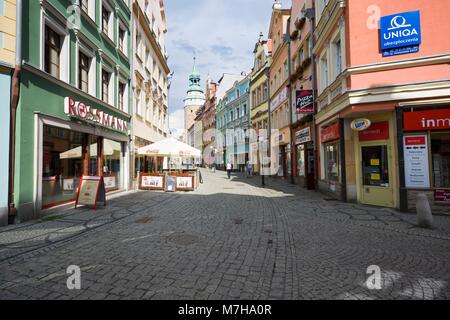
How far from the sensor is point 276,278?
11.8 feet

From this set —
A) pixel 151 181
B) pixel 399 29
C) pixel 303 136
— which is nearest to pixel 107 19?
pixel 151 181

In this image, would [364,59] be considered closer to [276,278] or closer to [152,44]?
[276,278]

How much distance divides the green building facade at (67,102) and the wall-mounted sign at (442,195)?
40.5 ft

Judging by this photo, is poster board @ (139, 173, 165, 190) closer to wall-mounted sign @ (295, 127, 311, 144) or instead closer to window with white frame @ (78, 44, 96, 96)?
window with white frame @ (78, 44, 96, 96)

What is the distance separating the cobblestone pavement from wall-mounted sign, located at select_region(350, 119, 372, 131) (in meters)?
3.14

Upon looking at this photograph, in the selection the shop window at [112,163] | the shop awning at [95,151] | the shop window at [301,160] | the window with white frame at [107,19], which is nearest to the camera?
the shop awning at [95,151]

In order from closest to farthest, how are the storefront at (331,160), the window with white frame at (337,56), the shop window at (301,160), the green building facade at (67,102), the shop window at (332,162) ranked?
the green building facade at (67,102) < the storefront at (331,160) < the window with white frame at (337,56) < the shop window at (332,162) < the shop window at (301,160)

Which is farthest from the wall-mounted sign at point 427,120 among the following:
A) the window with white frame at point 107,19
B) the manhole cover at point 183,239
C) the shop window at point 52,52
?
the window with white frame at point 107,19

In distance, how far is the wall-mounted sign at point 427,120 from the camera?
772 centimetres

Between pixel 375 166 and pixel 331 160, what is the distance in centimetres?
291

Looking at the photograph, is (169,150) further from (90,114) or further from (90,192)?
(90,192)

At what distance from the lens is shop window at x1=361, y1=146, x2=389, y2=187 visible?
9008 millimetres

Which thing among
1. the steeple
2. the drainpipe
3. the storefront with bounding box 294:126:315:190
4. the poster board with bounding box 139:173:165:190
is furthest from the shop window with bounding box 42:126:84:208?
the steeple

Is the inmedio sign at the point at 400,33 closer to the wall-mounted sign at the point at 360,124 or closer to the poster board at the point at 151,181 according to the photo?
the wall-mounted sign at the point at 360,124
